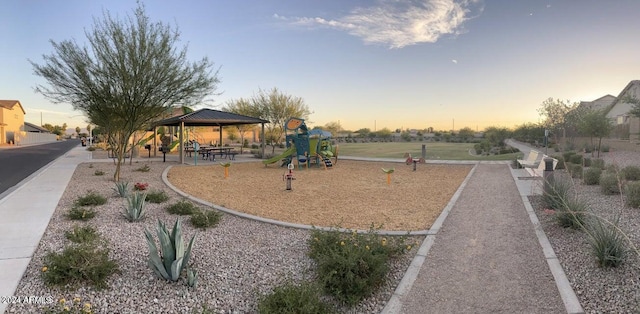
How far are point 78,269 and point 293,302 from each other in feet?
8.84

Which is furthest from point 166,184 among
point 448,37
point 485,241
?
point 448,37

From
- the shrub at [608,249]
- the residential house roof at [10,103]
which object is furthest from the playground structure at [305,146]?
the residential house roof at [10,103]

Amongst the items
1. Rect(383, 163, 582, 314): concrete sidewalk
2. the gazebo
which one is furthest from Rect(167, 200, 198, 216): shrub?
the gazebo

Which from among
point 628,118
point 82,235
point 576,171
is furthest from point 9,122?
point 628,118

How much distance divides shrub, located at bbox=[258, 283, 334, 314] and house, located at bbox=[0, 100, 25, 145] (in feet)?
199

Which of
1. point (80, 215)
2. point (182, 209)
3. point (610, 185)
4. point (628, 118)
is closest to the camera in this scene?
point (80, 215)

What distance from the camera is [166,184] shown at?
12.1 metres

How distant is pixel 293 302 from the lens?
373cm

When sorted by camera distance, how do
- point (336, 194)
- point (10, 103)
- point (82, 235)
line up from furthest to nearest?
point (10, 103) → point (336, 194) → point (82, 235)

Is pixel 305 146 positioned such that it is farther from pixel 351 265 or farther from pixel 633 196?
pixel 351 265

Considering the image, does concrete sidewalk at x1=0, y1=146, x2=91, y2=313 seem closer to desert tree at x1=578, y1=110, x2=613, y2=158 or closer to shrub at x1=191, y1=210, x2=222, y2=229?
shrub at x1=191, y1=210, x2=222, y2=229

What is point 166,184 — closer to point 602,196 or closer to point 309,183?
point 309,183

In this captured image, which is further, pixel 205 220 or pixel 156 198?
pixel 156 198

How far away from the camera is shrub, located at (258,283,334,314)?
3.65m
